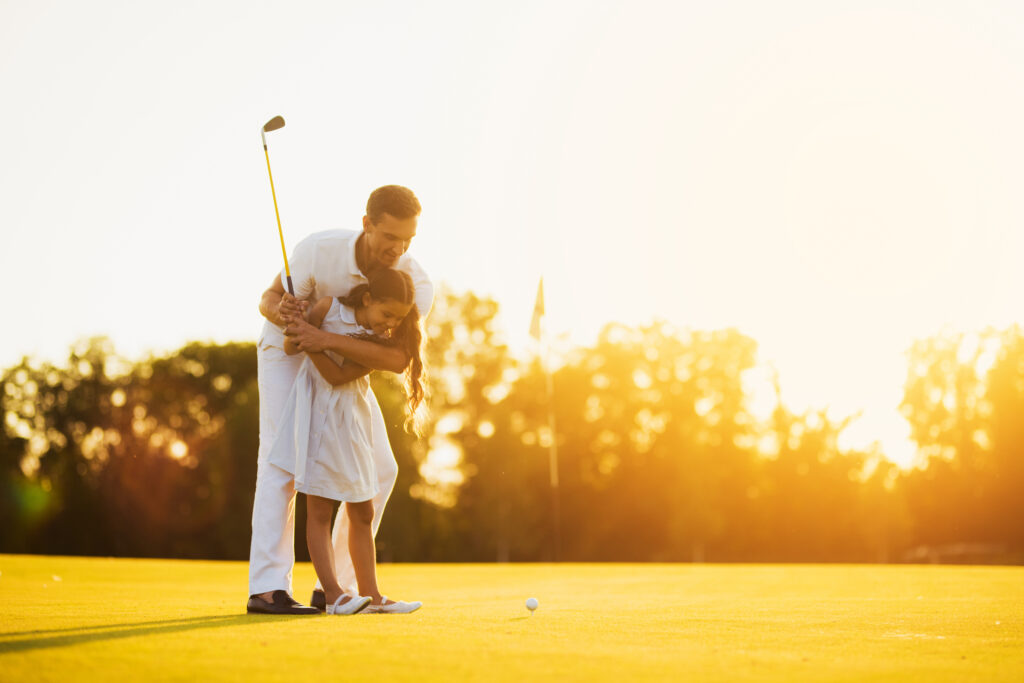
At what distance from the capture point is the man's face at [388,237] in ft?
20.3

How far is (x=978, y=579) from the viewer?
13.1m

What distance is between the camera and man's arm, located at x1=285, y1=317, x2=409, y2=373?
19.9 ft

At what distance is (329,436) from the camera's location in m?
6.22

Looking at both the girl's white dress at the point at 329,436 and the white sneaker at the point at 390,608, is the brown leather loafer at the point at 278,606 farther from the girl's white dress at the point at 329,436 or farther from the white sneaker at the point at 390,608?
the girl's white dress at the point at 329,436

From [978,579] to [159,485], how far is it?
42985 mm

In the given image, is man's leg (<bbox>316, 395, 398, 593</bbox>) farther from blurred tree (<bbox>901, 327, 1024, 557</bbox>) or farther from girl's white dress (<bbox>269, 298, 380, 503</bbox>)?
blurred tree (<bbox>901, 327, 1024, 557</bbox>)

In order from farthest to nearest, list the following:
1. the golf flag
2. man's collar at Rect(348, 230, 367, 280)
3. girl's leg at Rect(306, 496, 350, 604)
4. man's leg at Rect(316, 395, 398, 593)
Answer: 1. the golf flag
2. man's leg at Rect(316, 395, 398, 593)
3. man's collar at Rect(348, 230, 367, 280)
4. girl's leg at Rect(306, 496, 350, 604)

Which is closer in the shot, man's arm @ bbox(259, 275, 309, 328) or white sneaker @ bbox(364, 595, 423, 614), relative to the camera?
white sneaker @ bbox(364, 595, 423, 614)

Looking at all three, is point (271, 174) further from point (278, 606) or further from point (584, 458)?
point (584, 458)

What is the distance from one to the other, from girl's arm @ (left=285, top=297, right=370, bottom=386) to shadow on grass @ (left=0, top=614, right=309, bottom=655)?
1383 millimetres

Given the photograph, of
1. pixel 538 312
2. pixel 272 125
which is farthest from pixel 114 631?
pixel 538 312

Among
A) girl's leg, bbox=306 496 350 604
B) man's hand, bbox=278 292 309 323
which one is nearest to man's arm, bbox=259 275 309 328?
man's hand, bbox=278 292 309 323

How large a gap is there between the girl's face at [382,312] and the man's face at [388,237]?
0.82ft

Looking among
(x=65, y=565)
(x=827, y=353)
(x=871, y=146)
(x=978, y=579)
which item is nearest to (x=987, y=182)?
(x=871, y=146)
